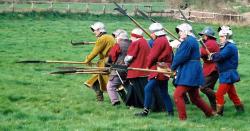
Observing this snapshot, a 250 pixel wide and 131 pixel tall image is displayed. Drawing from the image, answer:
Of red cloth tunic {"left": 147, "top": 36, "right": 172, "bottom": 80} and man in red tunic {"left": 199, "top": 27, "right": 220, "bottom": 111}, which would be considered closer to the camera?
Result: red cloth tunic {"left": 147, "top": 36, "right": 172, "bottom": 80}

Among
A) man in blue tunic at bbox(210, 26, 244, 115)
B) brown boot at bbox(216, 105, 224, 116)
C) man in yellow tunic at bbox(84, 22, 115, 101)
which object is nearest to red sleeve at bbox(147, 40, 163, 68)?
man in blue tunic at bbox(210, 26, 244, 115)

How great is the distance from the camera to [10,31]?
31.7 meters

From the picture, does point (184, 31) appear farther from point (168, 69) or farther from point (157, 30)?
point (168, 69)

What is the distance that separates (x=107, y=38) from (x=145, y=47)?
4.27 feet

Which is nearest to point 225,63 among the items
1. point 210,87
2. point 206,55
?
point 206,55

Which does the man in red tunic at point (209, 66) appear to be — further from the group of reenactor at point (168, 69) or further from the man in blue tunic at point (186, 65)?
the man in blue tunic at point (186, 65)

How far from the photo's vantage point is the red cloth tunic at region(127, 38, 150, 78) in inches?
502

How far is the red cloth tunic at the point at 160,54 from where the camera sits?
464 inches

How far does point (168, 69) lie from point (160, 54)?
0.35 metres

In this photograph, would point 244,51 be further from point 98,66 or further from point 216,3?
point 216,3

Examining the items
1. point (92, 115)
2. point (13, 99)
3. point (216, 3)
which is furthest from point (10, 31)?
point (216, 3)

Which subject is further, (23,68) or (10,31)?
(10,31)

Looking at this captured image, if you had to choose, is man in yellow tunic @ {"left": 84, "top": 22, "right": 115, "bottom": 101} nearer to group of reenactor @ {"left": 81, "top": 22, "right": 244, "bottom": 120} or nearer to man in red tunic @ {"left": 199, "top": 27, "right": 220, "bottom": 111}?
group of reenactor @ {"left": 81, "top": 22, "right": 244, "bottom": 120}

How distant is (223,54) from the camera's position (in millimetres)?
11992
